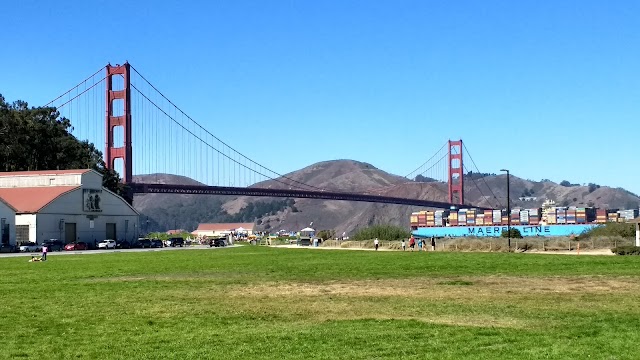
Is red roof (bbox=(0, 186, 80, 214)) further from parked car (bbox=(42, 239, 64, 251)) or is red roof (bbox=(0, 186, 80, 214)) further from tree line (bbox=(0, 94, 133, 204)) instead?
tree line (bbox=(0, 94, 133, 204))

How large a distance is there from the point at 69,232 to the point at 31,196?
5501 millimetres

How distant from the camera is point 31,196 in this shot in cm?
8356

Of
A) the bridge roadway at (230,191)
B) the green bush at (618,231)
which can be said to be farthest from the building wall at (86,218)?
the green bush at (618,231)

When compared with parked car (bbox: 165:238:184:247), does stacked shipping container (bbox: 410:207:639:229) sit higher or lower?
higher

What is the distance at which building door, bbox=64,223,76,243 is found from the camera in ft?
273

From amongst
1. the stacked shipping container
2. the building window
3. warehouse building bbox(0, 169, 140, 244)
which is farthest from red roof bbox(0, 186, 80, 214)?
the stacked shipping container

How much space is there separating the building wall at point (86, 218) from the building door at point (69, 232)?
0.34 meters

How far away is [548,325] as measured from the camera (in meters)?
14.9

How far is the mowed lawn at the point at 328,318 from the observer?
12.5m

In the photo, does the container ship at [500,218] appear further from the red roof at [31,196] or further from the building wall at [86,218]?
the red roof at [31,196]

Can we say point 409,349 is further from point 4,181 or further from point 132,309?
point 4,181

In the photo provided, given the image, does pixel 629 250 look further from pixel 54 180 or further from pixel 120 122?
pixel 120 122

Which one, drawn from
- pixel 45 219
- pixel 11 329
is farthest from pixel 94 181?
pixel 11 329

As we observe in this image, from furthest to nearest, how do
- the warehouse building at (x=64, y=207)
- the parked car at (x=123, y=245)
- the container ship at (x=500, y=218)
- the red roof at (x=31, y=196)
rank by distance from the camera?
the container ship at (x=500, y=218) → the parked car at (x=123, y=245) → the red roof at (x=31, y=196) → the warehouse building at (x=64, y=207)
